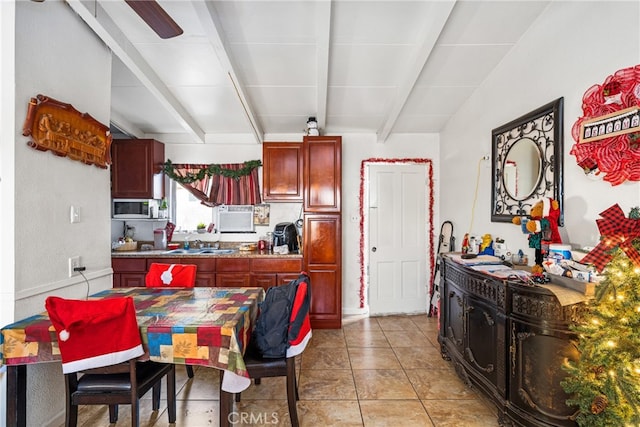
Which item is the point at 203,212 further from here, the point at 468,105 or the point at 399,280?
the point at 468,105

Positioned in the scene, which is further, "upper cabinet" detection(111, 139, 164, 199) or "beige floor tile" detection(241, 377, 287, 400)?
"upper cabinet" detection(111, 139, 164, 199)

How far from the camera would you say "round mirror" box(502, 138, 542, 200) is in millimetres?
2418

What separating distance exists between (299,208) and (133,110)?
7.93 ft

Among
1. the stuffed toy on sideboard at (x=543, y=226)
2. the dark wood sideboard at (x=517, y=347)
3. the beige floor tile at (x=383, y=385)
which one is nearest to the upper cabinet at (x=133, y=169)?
the beige floor tile at (x=383, y=385)

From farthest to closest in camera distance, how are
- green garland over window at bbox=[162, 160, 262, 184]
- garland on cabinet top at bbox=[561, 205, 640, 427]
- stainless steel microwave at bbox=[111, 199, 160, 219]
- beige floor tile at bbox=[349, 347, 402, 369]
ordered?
green garland over window at bbox=[162, 160, 262, 184], stainless steel microwave at bbox=[111, 199, 160, 219], beige floor tile at bbox=[349, 347, 402, 369], garland on cabinet top at bbox=[561, 205, 640, 427]

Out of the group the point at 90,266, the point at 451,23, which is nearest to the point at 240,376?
the point at 90,266

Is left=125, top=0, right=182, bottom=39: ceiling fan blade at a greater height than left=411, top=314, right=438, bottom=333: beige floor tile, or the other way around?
left=125, top=0, right=182, bottom=39: ceiling fan blade

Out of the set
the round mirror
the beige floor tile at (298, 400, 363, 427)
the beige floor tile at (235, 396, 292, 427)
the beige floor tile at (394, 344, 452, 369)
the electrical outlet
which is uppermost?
the round mirror

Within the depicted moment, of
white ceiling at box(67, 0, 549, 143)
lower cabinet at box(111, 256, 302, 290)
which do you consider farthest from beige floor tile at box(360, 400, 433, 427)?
white ceiling at box(67, 0, 549, 143)

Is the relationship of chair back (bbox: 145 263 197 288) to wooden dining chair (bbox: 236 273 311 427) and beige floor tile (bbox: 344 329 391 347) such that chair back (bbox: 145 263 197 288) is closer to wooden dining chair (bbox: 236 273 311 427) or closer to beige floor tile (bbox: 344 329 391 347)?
wooden dining chair (bbox: 236 273 311 427)

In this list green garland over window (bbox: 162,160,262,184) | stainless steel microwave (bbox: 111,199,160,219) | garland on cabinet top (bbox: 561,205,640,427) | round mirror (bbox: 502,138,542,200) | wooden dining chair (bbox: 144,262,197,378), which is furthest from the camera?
green garland over window (bbox: 162,160,262,184)

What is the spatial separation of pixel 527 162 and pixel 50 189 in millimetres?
3495

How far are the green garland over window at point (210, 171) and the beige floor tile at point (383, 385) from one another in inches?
114

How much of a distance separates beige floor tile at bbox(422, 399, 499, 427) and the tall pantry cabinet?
1735mm
